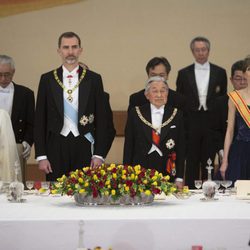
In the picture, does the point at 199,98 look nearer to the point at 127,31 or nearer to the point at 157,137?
the point at 157,137

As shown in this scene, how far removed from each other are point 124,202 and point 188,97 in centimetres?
A: 304

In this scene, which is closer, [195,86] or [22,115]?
[22,115]

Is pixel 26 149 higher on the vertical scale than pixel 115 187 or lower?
higher

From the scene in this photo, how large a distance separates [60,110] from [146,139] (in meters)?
0.62

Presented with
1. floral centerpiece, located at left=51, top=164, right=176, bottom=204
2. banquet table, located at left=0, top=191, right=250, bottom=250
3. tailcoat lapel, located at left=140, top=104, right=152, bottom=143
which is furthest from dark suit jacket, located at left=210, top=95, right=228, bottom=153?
banquet table, located at left=0, top=191, right=250, bottom=250

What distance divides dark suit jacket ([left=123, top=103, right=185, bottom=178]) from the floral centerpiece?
1453mm

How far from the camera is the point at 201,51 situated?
24.6 ft

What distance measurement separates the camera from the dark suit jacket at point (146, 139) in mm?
6164

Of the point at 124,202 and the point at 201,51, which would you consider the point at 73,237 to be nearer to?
the point at 124,202

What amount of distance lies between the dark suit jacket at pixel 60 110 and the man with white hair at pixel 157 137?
0.81 ft

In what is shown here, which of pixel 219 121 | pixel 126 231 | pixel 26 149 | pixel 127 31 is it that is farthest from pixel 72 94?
pixel 127 31

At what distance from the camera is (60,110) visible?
606 centimetres

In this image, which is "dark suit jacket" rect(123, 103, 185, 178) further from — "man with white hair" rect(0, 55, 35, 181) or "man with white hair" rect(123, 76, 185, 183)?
"man with white hair" rect(0, 55, 35, 181)

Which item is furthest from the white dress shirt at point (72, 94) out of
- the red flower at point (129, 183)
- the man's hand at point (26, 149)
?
the red flower at point (129, 183)
